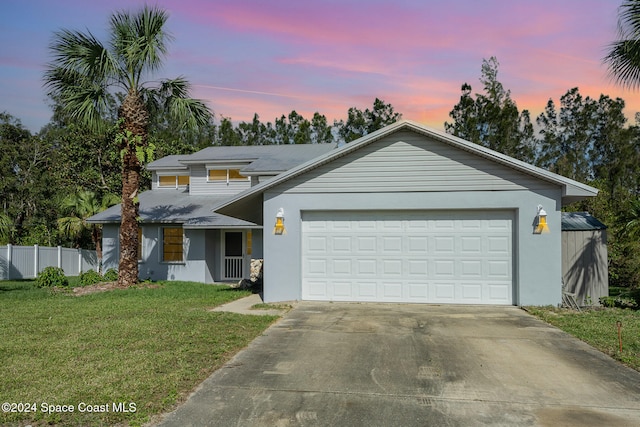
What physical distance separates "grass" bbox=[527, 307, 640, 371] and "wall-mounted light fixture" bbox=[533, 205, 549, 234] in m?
1.72

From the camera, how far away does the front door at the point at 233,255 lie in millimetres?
19797

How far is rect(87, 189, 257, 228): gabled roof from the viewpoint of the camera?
18.3 m

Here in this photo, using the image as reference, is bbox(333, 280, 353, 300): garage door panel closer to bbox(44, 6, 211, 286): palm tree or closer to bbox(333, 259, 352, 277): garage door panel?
bbox(333, 259, 352, 277): garage door panel

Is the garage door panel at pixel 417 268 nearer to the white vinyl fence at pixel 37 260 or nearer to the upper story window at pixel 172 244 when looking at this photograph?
the upper story window at pixel 172 244

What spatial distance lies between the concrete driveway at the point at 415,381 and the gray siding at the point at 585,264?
409 centimetres

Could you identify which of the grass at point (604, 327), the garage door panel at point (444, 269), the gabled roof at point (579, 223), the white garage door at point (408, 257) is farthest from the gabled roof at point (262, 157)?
the grass at point (604, 327)

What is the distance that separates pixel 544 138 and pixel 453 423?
1671 inches

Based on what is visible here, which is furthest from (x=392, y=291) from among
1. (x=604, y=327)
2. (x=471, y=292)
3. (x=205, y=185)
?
(x=205, y=185)

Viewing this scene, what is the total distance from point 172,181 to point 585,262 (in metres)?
18.1

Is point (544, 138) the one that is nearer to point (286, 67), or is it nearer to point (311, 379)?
point (286, 67)

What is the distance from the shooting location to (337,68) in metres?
16.6

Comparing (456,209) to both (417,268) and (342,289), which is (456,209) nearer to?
(417,268)

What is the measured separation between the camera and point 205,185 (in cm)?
2208

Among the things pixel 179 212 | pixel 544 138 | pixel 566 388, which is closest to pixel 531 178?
pixel 566 388
